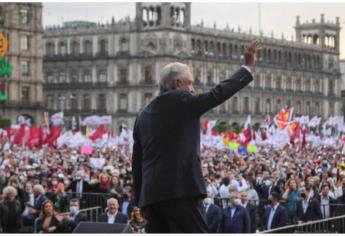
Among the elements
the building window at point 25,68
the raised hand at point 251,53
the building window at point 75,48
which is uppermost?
the building window at point 75,48

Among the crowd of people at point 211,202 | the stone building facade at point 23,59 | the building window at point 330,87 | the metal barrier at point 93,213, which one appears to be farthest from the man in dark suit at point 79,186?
the building window at point 330,87

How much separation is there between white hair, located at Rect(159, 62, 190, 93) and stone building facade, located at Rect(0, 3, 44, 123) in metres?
69.1

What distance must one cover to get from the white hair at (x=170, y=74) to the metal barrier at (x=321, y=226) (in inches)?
215

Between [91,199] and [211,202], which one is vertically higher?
[211,202]

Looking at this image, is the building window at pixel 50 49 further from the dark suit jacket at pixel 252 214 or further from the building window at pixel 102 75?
the dark suit jacket at pixel 252 214

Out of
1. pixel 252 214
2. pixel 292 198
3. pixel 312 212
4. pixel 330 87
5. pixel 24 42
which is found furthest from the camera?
pixel 330 87

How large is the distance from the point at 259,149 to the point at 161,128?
132ft

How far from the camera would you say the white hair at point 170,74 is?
5.22 metres

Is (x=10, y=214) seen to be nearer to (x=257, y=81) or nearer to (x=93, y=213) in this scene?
(x=93, y=213)

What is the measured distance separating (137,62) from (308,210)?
7646 centimetres

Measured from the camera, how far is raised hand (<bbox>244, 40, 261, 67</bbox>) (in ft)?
16.9

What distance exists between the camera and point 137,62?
3575 inches

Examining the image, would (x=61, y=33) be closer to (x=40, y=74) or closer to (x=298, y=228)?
(x=40, y=74)

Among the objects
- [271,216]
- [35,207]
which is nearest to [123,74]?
[35,207]
